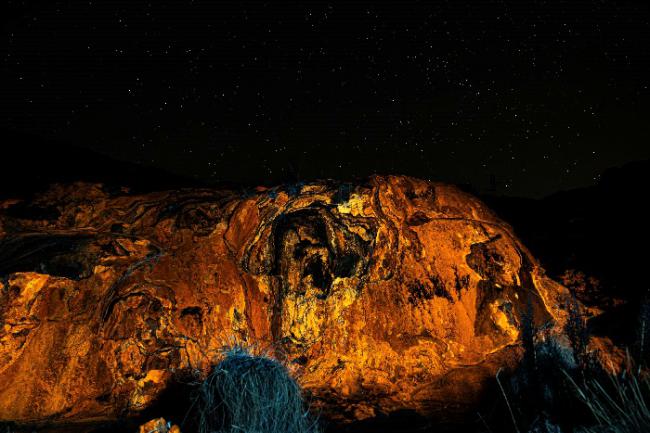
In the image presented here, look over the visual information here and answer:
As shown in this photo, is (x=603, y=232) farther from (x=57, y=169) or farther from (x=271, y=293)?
(x=57, y=169)

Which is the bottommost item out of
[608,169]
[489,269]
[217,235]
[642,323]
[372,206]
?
[642,323]

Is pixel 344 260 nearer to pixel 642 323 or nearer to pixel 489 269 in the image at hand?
pixel 489 269

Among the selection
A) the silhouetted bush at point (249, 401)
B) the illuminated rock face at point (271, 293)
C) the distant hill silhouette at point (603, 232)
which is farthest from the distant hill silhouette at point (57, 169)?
the distant hill silhouette at point (603, 232)

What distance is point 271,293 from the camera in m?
5.77

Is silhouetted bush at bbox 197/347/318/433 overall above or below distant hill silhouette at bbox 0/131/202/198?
below

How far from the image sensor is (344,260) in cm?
573

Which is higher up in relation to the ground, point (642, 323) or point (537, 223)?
point (537, 223)

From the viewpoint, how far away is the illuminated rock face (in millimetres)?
5043

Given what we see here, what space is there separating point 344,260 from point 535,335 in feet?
8.56

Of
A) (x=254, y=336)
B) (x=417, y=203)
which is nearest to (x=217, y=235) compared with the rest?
(x=254, y=336)

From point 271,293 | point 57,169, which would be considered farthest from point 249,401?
point 57,169

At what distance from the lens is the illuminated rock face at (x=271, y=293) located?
199 inches

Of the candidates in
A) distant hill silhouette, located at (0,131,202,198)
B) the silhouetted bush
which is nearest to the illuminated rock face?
distant hill silhouette, located at (0,131,202,198)

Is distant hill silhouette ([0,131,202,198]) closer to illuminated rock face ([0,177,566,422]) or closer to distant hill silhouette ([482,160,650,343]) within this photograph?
illuminated rock face ([0,177,566,422])
